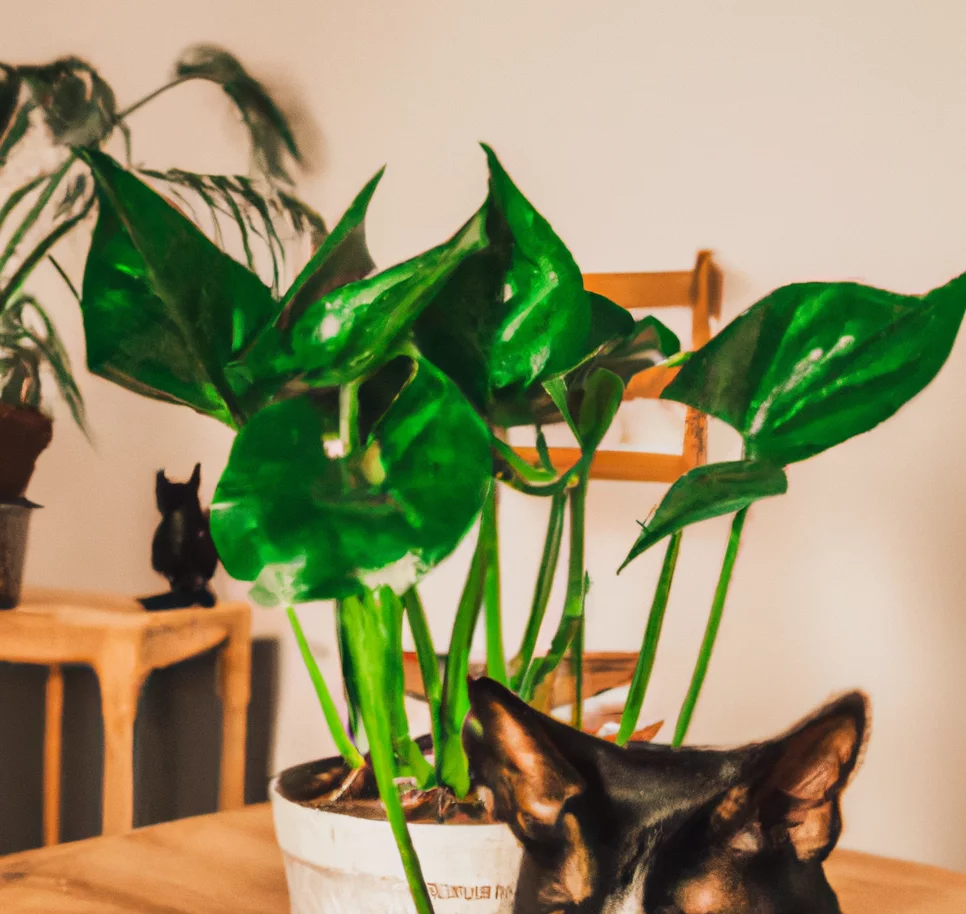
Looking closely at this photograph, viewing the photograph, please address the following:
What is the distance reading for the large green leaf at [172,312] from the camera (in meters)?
0.39

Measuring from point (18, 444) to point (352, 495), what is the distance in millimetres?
1209

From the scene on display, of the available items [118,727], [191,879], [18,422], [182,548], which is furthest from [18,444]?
[191,879]

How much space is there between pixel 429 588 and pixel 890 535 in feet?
1.81

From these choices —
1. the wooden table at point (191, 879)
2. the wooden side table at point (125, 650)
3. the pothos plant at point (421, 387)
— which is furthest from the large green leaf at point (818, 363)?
the wooden side table at point (125, 650)

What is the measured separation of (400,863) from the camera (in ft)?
1.33

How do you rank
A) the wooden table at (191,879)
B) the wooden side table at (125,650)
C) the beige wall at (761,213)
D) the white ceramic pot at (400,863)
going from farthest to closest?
the wooden side table at (125,650)
the beige wall at (761,213)
the wooden table at (191,879)
the white ceramic pot at (400,863)

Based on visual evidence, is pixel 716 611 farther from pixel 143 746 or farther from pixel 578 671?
pixel 143 746

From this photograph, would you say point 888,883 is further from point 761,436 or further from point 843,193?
point 843,193

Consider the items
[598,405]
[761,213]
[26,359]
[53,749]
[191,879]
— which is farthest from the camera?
[53,749]

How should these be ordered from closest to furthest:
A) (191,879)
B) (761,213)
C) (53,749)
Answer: (191,879) → (761,213) → (53,749)

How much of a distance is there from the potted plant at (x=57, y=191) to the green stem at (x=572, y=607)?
37.2 inches

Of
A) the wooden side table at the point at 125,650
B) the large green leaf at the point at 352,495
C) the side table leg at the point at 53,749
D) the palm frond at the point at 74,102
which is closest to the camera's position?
the large green leaf at the point at 352,495

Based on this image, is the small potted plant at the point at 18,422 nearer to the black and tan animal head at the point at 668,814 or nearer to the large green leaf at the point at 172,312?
the large green leaf at the point at 172,312

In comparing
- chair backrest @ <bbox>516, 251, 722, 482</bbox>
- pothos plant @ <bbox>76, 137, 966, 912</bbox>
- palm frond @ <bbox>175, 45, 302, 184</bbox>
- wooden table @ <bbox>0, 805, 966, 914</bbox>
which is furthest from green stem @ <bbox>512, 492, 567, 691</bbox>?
palm frond @ <bbox>175, 45, 302, 184</bbox>
